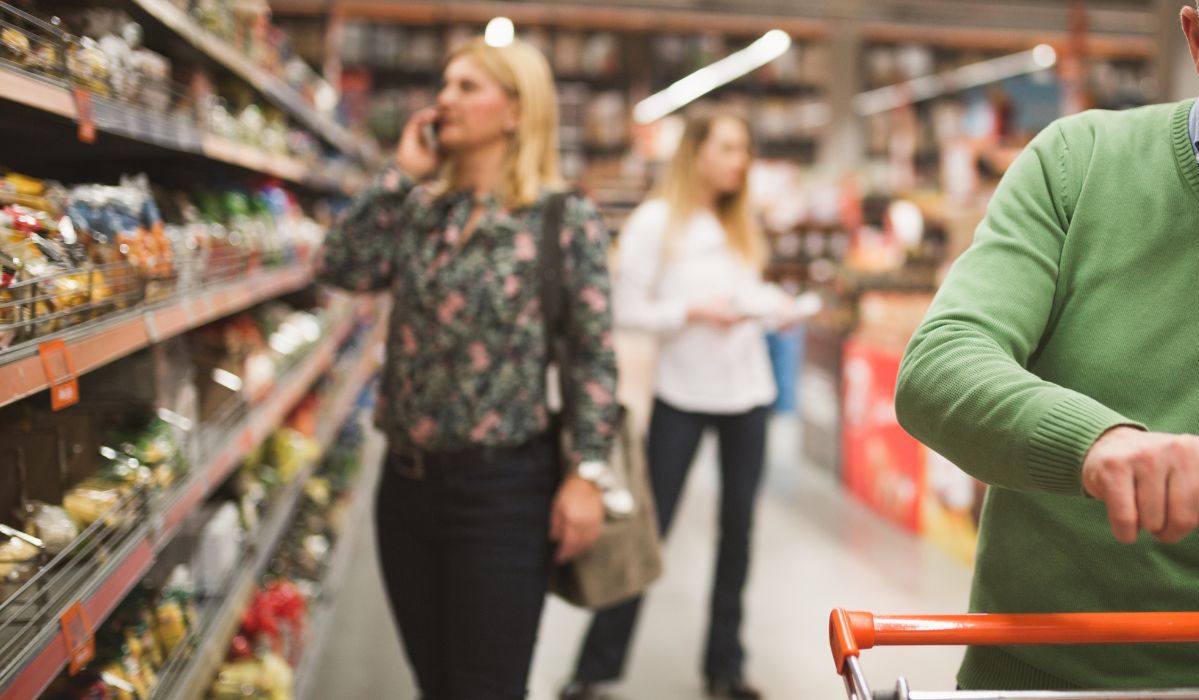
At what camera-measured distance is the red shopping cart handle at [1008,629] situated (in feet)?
3.03

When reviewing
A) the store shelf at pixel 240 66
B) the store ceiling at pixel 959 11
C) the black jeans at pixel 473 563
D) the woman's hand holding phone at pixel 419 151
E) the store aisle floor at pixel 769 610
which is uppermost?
the store ceiling at pixel 959 11

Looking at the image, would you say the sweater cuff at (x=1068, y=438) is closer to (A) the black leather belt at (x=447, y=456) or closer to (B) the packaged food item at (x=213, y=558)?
(A) the black leather belt at (x=447, y=456)

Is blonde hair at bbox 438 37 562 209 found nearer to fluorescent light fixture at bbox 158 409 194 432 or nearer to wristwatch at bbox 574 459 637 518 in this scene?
wristwatch at bbox 574 459 637 518

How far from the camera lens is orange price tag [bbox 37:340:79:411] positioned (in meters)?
1.28

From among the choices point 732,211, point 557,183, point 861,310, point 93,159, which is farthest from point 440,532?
point 861,310

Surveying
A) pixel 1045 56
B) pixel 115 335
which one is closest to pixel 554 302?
pixel 115 335

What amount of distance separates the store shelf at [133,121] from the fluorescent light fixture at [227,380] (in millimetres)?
550

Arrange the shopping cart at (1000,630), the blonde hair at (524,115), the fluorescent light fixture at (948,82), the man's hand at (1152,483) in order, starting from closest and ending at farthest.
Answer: the man's hand at (1152,483)
the shopping cart at (1000,630)
the blonde hair at (524,115)
the fluorescent light fixture at (948,82)

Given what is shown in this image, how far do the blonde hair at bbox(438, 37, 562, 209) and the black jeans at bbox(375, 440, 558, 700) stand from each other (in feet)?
1.64

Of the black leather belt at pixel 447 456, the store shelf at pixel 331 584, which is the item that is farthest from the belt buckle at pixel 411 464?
the store shelf at pixel 331 584

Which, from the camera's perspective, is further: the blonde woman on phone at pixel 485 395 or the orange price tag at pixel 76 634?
the blonde woman on phone at pixel 485 395

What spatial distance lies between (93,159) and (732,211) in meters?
1.84

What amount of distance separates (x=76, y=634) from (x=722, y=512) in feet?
6.87

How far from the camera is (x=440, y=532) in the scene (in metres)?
1.84
